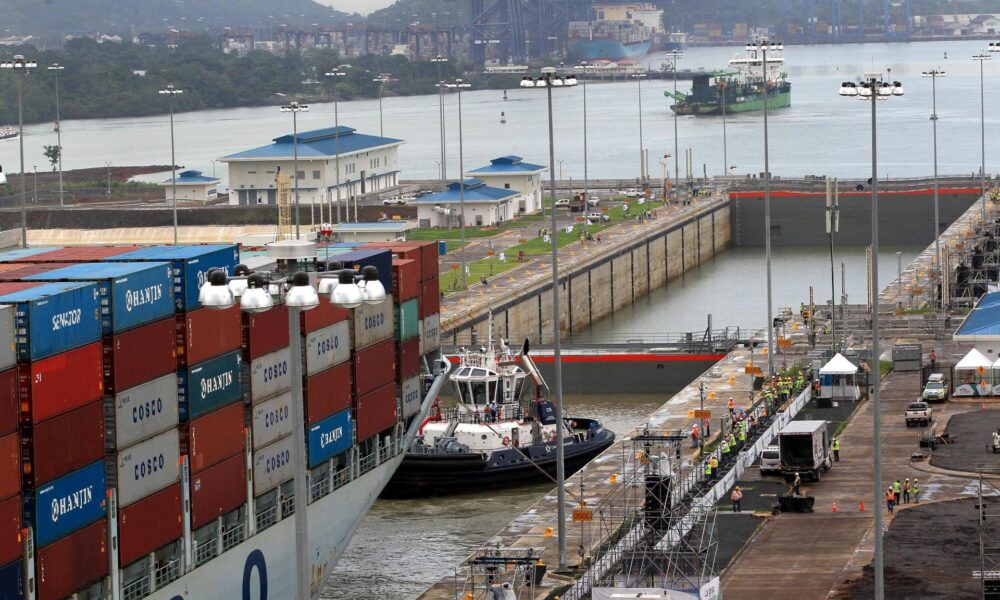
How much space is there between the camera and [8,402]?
2925 cm

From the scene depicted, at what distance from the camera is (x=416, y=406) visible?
4894 centimetres

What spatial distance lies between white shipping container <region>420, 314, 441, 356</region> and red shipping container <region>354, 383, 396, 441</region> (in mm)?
4685

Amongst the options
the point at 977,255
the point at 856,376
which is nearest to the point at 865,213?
the point at 977,255

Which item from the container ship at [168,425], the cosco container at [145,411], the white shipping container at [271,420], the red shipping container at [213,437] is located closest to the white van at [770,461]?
the container ship at [168,425]

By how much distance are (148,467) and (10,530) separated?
4306mm

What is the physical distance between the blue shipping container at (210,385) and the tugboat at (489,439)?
20190 mm

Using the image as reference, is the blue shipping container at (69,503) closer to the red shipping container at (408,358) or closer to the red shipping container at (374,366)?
the red shipping container at (374,366)

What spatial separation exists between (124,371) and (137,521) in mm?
2594

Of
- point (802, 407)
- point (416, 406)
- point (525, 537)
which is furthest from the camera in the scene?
point (802, 407)

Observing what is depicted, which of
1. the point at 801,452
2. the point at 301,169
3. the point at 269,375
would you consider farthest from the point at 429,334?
the point at 301,169

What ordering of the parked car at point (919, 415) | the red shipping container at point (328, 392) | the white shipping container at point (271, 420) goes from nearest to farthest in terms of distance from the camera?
the white shipping container at point (271, 420)
the red shipping container at point (328, 392)
the parked car at point (919, 415)

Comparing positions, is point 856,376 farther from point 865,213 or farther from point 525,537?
point 865,213

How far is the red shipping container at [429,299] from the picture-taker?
49656 mm

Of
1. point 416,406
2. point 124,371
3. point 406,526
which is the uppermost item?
point 124,371
